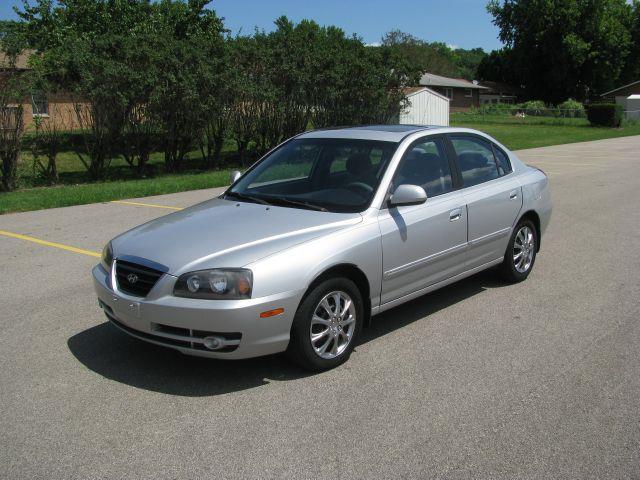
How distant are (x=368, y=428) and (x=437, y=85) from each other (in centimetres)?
6953

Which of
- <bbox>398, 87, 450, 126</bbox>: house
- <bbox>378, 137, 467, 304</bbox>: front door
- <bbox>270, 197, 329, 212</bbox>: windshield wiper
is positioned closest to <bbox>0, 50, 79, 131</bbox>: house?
<bbox>270, 197, 329, 212</bbox>: windshield wiper

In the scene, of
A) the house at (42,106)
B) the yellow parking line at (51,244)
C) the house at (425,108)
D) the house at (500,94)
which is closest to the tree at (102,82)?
the house at (42,106)

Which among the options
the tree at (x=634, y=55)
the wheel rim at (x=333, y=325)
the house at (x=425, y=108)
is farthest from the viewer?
the tree at (x=634, y=55)

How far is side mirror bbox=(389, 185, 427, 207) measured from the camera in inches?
191

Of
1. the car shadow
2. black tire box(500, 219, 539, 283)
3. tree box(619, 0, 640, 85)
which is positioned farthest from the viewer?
tree box(619, 0, 640, 85)

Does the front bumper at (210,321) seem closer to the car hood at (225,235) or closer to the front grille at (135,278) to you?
the front grille at (135,278)

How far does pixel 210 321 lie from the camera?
4.01 m

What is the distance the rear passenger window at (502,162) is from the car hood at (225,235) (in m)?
A: 2.29

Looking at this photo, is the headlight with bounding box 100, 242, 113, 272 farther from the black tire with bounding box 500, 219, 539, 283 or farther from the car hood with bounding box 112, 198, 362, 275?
the black tire with bounding box 500, 219, 539, 283

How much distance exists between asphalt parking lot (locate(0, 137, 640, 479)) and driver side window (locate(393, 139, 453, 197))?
3.71ft

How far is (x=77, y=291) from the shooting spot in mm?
6453

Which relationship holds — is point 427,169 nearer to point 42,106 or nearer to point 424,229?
point 424,229

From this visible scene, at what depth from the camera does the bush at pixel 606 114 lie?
41.2m

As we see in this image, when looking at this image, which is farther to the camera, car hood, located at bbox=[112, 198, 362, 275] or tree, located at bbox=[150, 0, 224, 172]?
tree, located at bbox=[150, 0, 224, 172]
